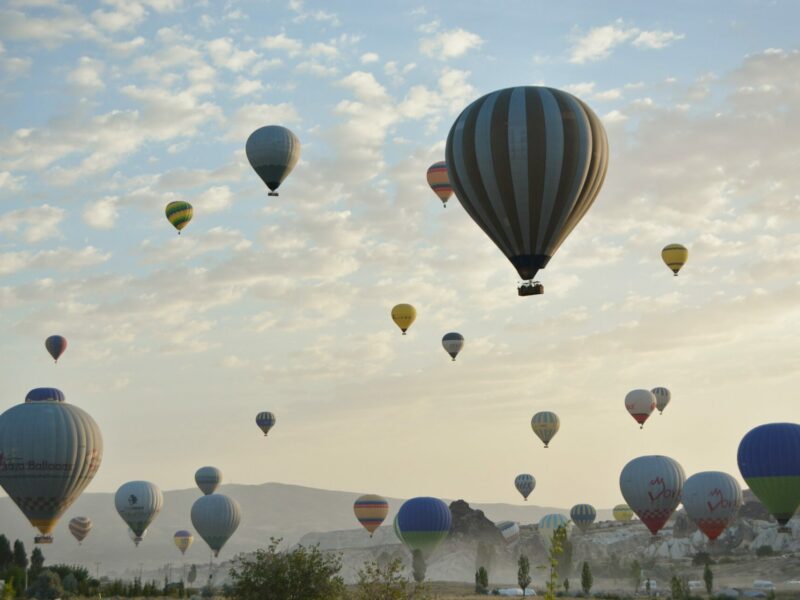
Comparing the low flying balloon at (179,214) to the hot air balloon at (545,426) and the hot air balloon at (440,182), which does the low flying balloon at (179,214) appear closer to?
the hot air balloon at (440,182)

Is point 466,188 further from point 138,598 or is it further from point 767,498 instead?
point 767,498

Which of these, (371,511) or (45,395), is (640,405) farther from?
(45,395)

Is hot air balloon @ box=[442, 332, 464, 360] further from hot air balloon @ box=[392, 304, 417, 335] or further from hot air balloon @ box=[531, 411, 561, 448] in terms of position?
hot air balloon @ box=[531, 411, 561, 448]

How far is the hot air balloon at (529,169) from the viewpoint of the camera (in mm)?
53438

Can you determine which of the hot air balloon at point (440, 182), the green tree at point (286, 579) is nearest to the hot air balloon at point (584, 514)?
the hot air balloon at point (440, 182)

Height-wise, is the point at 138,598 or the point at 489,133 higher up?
the point at 489,133

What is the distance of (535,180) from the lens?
53.3 meters

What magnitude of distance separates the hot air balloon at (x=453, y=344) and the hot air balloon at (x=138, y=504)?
33112 mm

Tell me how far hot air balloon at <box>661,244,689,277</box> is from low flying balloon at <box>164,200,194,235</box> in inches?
1582

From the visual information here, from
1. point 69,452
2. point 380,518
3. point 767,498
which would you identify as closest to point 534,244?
point 69,452

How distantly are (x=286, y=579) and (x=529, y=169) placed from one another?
22489 millimetres

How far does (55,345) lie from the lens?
9819 centimetres

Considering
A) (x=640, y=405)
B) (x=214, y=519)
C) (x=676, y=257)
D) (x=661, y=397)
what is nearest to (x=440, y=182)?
(x=676, y=257)

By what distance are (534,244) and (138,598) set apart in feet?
101
